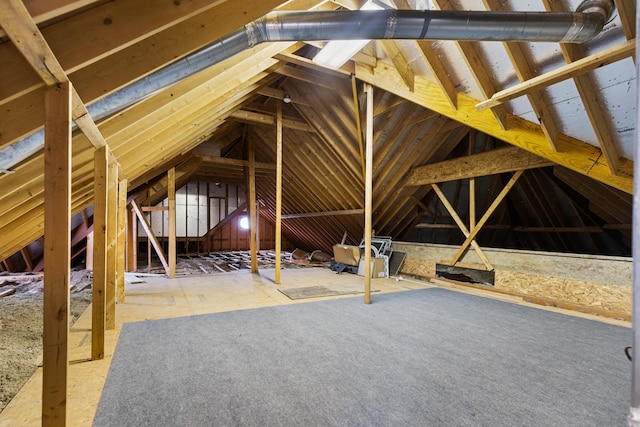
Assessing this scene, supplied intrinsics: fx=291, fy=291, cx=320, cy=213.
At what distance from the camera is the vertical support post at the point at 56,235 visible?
4.33 ft

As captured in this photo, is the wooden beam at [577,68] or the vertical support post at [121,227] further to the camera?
the vertical support post at [121,227]

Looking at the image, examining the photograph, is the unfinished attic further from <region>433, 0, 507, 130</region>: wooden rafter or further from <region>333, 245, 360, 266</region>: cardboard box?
<region>333, 245, 360, 266</region>: cardboard box

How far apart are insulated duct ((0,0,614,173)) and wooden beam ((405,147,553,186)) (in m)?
2.55

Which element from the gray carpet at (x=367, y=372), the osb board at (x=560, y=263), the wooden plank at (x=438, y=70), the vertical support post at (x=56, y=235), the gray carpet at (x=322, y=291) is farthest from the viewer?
the gray carpet at (x=322, y=291)

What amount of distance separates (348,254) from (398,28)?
5.30 metres

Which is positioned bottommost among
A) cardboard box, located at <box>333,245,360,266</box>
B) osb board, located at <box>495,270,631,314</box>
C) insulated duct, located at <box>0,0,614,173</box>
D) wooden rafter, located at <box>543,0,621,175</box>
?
osb board, located at <box>495,270,631,314</box>

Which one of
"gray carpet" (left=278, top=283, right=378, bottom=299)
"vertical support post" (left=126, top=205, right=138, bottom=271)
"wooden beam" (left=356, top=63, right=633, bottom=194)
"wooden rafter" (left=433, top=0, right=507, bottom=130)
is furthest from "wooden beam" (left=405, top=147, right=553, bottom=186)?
"vertical support post" (left=126, top=205, right=138, bottom=271)

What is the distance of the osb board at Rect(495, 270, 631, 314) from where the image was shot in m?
3.65

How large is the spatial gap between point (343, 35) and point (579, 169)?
9.59 ft

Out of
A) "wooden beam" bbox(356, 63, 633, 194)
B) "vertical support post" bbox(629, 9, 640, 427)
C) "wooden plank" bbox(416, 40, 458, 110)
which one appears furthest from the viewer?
"wooden plank" bbox(416, 40, 458, 110)

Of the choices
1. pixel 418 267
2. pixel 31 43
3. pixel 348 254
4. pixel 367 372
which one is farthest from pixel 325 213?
pixel 31 43

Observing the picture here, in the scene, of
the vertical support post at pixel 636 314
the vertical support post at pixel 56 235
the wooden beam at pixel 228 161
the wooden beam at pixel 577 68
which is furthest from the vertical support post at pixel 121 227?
the vertical support post at pixel 636 314

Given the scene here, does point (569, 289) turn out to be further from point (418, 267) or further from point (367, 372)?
point (367, 372)

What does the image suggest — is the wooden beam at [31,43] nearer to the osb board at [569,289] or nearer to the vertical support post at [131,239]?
the osb board at [569,289]
